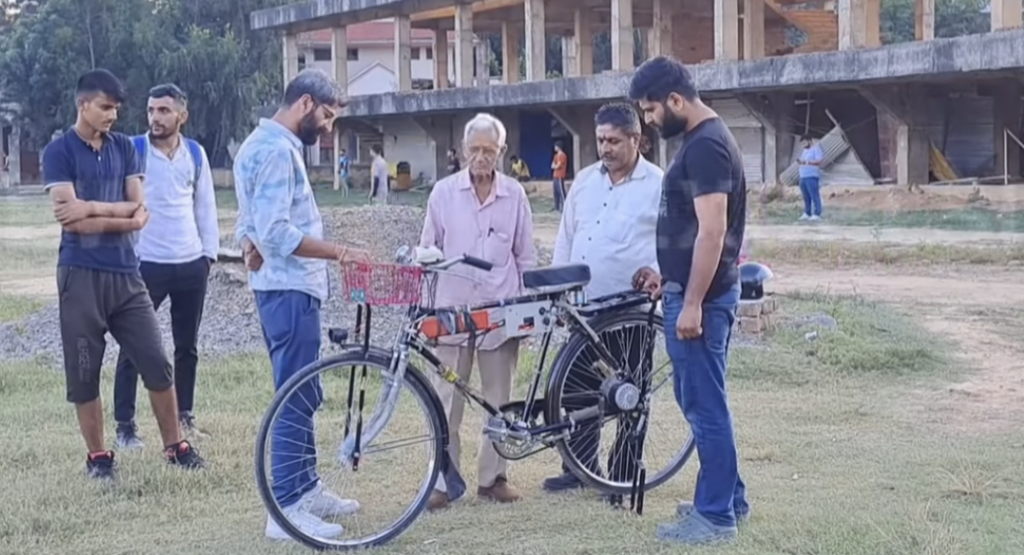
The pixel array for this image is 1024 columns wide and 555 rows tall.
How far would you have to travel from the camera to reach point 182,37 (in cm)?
5300

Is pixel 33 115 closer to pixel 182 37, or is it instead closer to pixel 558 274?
pixel 182 37

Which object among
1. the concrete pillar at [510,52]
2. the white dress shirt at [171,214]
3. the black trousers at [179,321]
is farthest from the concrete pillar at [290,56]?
the black trousers at [179,321]

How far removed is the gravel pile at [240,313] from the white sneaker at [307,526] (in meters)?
4.00

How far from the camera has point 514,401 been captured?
5426 millimetres

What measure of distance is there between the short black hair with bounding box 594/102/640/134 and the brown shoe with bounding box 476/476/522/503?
62.4 inches

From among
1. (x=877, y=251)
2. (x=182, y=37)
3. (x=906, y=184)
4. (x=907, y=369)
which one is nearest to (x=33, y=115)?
(x=182, y=37)

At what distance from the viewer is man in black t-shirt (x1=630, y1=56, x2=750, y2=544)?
4.70 m

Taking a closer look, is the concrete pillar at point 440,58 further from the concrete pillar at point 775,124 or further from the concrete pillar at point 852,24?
the concrete pillar at point 852,24

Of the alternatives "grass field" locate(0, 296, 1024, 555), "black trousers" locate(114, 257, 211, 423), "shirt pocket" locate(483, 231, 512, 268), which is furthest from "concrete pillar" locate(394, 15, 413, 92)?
"shirt pocket" locate(483, 231, 512, 268)

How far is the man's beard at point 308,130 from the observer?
5.06 meters

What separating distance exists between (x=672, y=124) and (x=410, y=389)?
1.41 metres

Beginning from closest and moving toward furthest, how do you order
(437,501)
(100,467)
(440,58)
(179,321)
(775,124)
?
(437,501), (100,467), (179,321), (775,124), (440,58)

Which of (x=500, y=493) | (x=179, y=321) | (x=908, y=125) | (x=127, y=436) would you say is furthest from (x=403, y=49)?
(x=500, y=493)

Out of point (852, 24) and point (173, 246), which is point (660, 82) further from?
point (852, 24)
